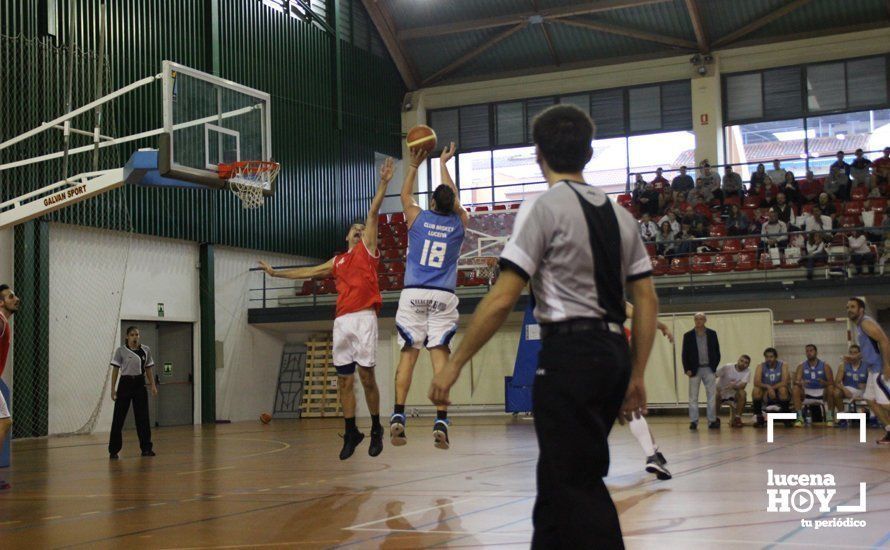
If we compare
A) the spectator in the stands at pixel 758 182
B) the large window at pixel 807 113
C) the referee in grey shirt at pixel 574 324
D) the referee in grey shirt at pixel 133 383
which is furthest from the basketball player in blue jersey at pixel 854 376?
the referee in grey shirt at pixel 574 324

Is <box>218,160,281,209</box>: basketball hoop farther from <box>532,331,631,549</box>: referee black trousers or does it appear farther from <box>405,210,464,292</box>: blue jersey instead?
<box>532,331,631,549</box>: referee black trousers

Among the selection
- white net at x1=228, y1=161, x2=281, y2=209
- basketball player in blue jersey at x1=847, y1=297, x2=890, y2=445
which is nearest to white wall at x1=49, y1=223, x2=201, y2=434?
white net at x1=228, y1=161, x2=281, y2=209

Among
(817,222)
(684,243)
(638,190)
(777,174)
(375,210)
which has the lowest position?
(375,210)

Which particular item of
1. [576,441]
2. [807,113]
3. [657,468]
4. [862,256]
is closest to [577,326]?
[576,441]

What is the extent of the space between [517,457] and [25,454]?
7733mm

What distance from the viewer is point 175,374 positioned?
78.3ft

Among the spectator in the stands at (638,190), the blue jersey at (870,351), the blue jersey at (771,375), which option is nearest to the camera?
the blue jersey at (870,351)

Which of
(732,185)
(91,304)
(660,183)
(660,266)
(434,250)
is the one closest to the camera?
(434,250)

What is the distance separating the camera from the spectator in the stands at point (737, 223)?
23156 millimetres

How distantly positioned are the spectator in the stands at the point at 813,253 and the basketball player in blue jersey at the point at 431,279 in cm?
1383

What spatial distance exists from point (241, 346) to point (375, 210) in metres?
17.8

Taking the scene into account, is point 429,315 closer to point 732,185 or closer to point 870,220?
point 870,220

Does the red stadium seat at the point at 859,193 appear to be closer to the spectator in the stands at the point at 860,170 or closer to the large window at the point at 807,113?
the spectator in the stands at the point at 860,170

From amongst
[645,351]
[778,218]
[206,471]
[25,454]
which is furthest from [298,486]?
[778,218]
